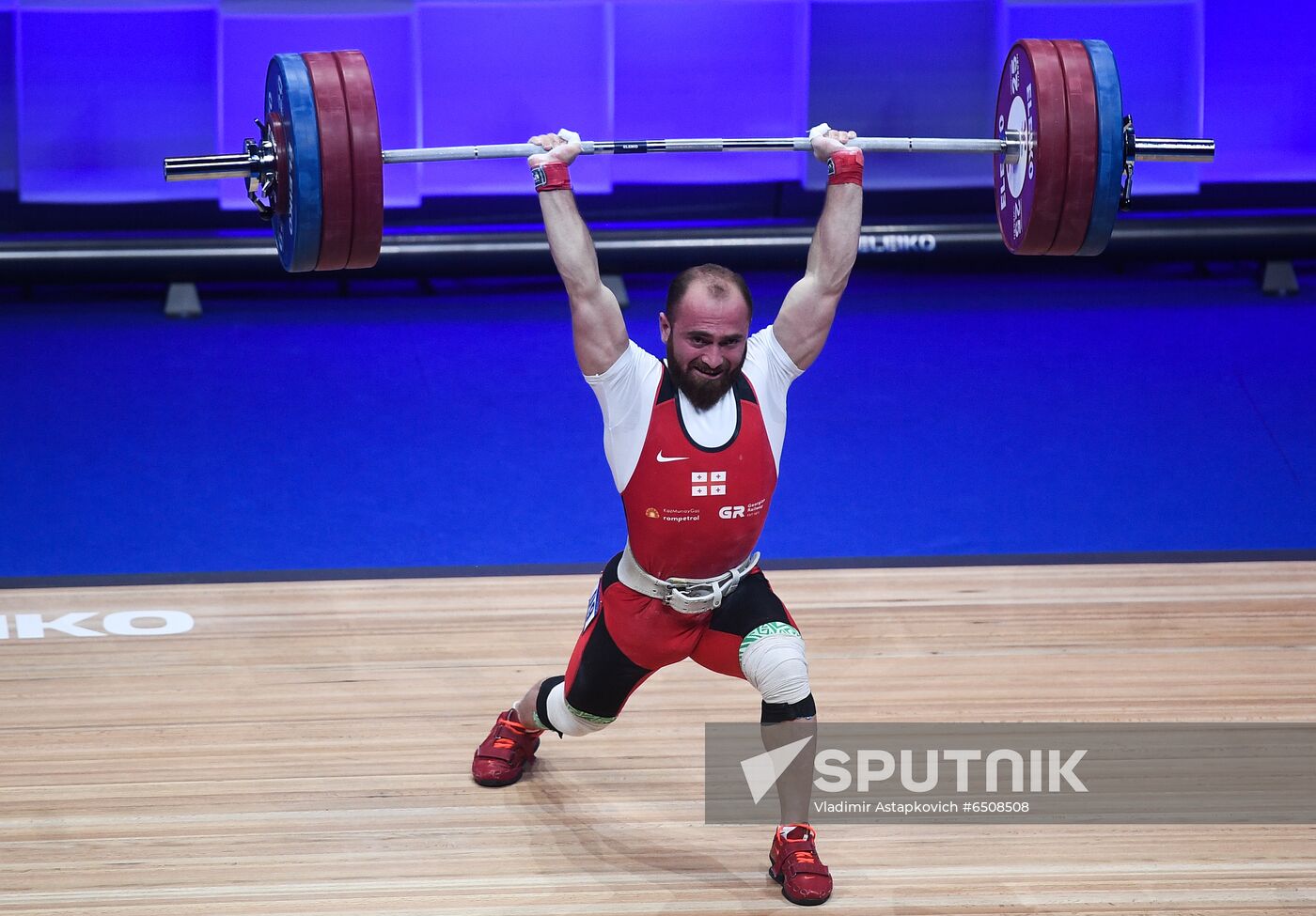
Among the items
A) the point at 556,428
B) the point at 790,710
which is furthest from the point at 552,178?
the point at 556,428

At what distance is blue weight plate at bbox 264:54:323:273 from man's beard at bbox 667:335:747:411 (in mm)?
866

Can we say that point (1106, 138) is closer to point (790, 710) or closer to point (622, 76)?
point (790, 710)

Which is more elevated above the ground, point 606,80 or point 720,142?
point 606,80

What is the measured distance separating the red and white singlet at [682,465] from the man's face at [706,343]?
41 mm

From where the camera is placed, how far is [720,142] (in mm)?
3275

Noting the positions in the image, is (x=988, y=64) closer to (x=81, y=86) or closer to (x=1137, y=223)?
(x=1137, y=223)

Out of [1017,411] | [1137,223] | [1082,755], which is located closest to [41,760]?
[1082,755]

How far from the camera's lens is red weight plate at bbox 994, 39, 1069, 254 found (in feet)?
10.8

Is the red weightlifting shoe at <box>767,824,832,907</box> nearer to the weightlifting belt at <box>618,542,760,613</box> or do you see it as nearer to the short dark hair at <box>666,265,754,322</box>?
the weightlifting belt at <box>618,542,760,613</box>

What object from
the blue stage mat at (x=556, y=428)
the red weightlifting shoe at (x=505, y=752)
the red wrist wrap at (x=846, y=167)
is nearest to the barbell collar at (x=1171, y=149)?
the red wrist wrap at (x=846, y=167)

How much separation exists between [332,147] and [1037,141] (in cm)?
158

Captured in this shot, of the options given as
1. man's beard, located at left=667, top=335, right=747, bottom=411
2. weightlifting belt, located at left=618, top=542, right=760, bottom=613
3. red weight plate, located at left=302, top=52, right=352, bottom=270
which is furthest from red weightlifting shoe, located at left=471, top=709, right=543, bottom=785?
red weight plate, located at left=302, top=52, right=352, bottom=270

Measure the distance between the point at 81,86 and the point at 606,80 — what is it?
2.63 metres

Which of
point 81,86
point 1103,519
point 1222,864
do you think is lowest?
point 1222,864
